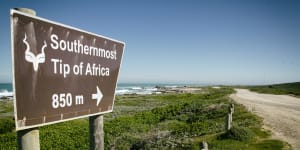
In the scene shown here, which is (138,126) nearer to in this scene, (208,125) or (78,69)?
(208,125)

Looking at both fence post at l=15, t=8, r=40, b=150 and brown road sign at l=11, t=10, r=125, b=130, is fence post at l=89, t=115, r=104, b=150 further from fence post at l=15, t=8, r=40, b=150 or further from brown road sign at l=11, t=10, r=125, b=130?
fence post at l=15, t=8, r=40, b=150

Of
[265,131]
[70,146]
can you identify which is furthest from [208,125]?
[70,146]

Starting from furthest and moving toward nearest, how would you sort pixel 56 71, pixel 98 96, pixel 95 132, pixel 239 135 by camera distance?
pixel 239 135
pixel 95 132
pixel 98 96
pixel 56 71

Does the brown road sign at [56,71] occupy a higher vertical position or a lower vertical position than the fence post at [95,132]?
higher

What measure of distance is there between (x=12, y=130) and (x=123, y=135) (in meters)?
9.65

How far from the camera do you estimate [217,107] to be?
2547cm

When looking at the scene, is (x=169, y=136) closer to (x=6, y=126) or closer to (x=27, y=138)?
(x=6, y=126)

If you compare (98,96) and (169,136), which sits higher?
(98,96)

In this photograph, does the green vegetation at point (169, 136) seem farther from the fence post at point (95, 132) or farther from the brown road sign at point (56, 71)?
the brown road sign at point (56, 71)

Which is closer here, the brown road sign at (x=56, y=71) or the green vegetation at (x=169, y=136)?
the brown road sign at (x=56, y=71)

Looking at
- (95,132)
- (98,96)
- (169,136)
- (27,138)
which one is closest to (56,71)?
(27,138)

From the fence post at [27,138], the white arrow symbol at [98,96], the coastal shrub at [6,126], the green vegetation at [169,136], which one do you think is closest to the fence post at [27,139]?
the fence post at [27,138]

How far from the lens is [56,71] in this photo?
2330mm

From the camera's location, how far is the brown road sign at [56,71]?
6.44ft
